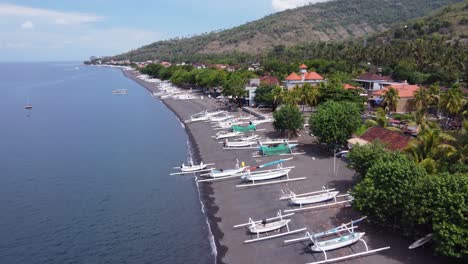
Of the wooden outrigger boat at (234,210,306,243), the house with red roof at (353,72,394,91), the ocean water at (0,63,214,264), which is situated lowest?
the ocean water at (0,63,214,264)

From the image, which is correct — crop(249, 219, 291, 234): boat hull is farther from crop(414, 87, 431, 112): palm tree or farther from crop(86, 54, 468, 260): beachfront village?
crop(414, 87, 431, 112): palm tree

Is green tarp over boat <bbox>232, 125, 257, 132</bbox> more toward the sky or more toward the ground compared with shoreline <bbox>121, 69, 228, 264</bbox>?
more toward the sky

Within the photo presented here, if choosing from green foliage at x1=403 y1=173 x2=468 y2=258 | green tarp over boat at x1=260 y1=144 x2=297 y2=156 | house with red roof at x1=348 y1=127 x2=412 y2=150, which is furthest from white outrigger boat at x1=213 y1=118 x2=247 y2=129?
green foliage at x1=403 y1=173 x2=468 y2=258

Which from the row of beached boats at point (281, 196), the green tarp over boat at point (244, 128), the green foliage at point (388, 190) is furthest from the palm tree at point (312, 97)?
the green foliage at point (388, 190)

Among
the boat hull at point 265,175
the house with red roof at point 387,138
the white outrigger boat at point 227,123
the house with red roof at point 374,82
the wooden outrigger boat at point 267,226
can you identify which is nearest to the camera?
the wooden outrigger boat at point 267,226

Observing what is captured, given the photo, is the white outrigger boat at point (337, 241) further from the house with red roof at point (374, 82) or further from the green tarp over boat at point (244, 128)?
the house with red roof at point (374, 82)

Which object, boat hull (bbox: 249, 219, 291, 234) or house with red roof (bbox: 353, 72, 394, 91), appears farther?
house with red roof (bbox: 353, 72, 394, 91)
